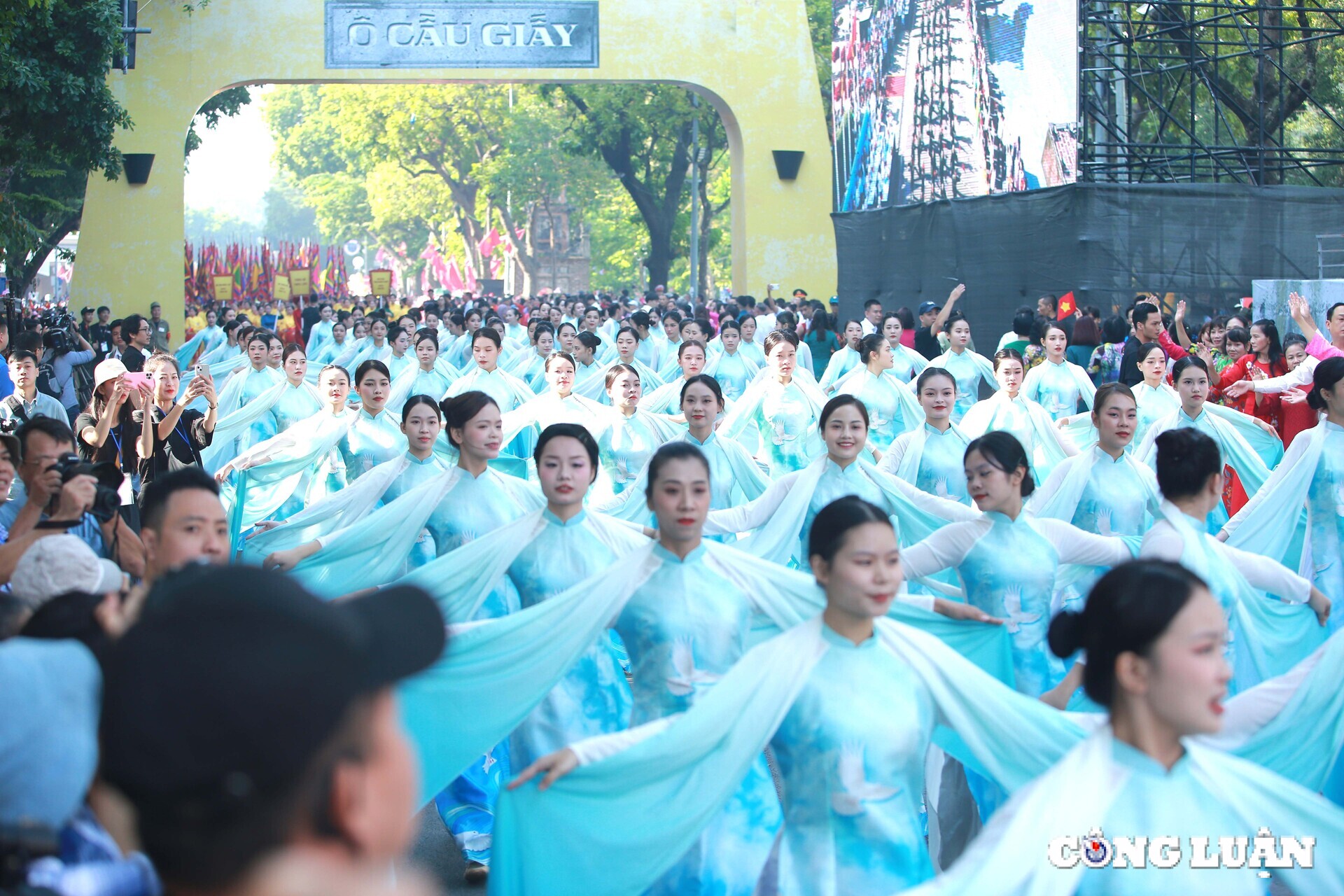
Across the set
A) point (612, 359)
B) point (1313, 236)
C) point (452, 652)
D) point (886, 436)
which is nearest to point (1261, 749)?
point (452, 652)

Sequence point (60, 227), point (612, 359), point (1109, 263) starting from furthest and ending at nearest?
point (60, 227)
point (1109, 263)
point (612, 359)

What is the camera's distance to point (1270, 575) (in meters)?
5.27

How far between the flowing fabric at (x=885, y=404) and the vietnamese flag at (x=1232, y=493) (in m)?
2.30

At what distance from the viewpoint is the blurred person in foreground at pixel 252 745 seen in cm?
139

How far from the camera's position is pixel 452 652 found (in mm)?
4793

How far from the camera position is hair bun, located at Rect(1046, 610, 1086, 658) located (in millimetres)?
3281

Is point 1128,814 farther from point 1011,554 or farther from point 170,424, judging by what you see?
point 170,424

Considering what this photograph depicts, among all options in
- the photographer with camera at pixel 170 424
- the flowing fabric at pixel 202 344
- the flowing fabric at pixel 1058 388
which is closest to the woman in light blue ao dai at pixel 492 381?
the photographer with camera at pixel 170 424

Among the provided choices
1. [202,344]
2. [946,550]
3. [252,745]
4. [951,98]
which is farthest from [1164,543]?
[202,344]

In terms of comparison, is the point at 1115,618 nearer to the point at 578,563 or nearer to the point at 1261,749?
the point at 1261,749

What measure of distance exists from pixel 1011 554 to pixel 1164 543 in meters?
0.75

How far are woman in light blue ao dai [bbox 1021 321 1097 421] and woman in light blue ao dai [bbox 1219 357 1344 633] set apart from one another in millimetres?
3666

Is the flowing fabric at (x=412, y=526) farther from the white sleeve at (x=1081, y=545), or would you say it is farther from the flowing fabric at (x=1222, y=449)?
the flowing fabric at (x=1222, y=449)

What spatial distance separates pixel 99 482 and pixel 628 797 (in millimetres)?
2973
